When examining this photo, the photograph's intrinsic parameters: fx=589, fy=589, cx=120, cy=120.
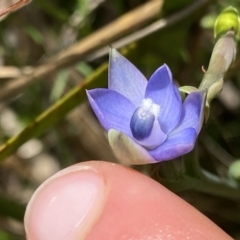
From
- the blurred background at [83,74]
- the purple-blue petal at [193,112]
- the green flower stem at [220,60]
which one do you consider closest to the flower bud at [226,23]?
the green flower stem at [220,60]

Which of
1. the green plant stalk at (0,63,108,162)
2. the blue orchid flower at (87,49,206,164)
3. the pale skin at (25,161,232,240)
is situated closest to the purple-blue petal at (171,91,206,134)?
the blue orchid flower at (87,49,206,164)

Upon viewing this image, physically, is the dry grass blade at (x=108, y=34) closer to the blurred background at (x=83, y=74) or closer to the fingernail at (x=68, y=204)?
the blurred background at (x=83, y=74)

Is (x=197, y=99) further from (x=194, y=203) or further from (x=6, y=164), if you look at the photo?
(x=6, y=164)

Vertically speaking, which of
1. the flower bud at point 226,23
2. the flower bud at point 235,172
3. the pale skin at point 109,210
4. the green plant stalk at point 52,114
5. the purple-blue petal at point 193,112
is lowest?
the flower bud at point 235,172

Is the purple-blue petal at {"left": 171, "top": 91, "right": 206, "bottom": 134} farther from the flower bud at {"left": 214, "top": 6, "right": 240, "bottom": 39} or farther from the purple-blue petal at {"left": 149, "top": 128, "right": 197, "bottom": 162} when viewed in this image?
the flower bud at {"left": 214, "top": 6, "right": 240, "bottom": 39}

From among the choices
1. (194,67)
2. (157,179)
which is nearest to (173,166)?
(157,179)

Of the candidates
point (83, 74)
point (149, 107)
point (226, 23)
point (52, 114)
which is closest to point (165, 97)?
point (149, 107)
